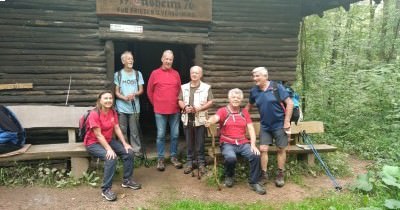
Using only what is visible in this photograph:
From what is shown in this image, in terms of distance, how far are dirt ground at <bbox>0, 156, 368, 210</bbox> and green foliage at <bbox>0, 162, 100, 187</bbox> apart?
15 cm

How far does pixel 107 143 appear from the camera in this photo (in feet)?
17.3

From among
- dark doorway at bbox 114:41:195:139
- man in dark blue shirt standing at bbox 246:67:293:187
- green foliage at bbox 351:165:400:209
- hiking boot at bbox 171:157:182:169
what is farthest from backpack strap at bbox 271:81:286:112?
dark doorway at bbox 114:41:195:139

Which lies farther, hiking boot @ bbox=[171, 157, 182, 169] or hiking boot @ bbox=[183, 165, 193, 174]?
hiking boot @ bbox=[171, 157, 182, 169]

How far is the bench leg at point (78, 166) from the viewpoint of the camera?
570 cm

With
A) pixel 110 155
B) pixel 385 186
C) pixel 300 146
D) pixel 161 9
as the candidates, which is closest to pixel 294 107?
pixel 300 146

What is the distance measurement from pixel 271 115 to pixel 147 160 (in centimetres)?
260

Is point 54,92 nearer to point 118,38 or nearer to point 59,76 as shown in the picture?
point 59,76

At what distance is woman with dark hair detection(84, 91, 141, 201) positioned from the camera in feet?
16.6

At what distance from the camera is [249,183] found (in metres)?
5.71

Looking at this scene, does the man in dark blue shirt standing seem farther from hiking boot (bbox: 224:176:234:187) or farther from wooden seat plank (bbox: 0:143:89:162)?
wooden seat plank (bbox: 0:143:89:162)

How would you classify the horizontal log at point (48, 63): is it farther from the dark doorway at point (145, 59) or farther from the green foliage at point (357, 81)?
the green foliage at point (357, 81)

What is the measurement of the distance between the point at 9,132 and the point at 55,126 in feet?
2.96

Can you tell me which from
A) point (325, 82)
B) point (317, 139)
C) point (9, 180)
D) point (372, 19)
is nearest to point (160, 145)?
point (9, 180)

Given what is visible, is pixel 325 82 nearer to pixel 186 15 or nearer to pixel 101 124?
pixel 186 15
